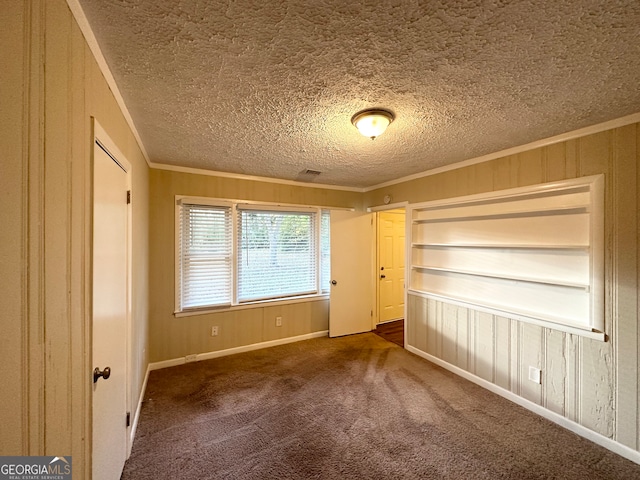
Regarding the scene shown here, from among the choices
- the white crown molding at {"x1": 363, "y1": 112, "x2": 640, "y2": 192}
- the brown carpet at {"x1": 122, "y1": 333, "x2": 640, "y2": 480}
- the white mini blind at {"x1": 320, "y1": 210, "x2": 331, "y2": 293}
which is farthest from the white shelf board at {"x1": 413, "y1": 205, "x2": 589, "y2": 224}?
the brown carpet at {"x1": 122, "y1": 333, "x2": 640, "y2": 480}

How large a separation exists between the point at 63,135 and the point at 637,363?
3.49 meters

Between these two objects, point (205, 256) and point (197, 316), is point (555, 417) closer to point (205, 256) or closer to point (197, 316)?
point (197, 316)

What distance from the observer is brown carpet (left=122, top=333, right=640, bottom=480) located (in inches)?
68.5

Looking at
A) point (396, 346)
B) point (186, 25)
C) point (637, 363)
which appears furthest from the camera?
point (396, 346)

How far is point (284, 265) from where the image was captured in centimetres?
386

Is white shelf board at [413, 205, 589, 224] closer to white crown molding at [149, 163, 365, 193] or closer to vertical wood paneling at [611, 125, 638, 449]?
vertical wood paneling at [611, 125, 638, 449]

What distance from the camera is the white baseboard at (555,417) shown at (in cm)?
186

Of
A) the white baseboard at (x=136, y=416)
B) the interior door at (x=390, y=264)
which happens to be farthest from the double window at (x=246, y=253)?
the interior door at (x=390, y=264)

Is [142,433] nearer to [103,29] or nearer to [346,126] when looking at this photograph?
[103,29]

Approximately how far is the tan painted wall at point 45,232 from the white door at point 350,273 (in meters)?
3.25

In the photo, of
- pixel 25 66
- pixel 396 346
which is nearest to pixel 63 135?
pixel 25 66

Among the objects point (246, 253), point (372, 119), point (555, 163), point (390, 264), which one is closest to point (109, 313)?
point (372, 119)

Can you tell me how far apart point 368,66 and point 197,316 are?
3.26 meters

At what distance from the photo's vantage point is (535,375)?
2344 millimetres
